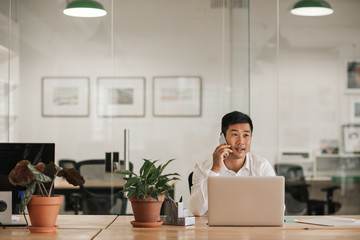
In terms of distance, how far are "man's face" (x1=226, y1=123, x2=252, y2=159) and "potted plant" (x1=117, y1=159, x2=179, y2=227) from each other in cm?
89

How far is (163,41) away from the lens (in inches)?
217

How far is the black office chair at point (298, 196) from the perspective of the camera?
5641 millimetres

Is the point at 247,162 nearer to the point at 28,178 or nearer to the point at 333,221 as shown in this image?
the point at 333,221

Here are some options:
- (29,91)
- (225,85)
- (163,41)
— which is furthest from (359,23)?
(29,91)

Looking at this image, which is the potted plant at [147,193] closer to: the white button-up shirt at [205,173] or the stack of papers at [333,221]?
the white button-up shirt at [205,173]

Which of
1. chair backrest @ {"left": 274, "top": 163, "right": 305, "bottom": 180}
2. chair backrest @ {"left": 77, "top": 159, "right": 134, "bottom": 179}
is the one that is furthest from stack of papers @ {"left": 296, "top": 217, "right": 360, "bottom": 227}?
chair backrest @ {"left": 77, "top": 159, "right": 134, "bottom": 179}

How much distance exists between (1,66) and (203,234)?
348cm

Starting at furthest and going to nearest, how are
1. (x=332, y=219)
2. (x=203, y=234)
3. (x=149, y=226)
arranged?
(x=332, y=219) < (x=149, y=226) < (x=203, y=234)

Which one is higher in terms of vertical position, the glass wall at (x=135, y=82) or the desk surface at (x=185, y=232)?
the glass wall at (x=135, y=82)

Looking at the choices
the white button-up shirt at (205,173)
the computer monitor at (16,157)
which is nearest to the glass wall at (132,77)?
the white button-up shirt at (205,173)

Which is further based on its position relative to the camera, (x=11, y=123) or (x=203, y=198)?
(x=11, y=123)

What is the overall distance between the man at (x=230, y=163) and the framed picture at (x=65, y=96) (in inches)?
78.2

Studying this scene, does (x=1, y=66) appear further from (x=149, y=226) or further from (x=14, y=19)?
(x=149, y=226)

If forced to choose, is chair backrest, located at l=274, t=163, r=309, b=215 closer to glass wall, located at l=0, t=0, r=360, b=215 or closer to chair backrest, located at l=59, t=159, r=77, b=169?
glass wall, located at l=0, t=0, r=360, b=215
